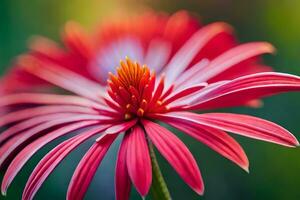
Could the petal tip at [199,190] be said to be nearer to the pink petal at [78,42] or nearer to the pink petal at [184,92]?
the pink petal at [184,92]

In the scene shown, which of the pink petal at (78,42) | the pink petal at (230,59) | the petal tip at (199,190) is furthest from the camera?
the pink petal at (78,42)

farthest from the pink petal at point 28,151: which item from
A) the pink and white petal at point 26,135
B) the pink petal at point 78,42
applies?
the pink petal at point 78,42

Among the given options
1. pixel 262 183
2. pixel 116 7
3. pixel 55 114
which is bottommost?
pixel 262 183

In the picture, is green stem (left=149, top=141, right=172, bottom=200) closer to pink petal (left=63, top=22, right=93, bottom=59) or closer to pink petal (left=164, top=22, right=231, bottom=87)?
pink petal (left=164, top=22, right=231, bottom=87)

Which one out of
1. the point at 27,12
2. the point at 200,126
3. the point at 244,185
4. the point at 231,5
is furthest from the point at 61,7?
the point at 200,126

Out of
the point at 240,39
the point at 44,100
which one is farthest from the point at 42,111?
the point at 240,39

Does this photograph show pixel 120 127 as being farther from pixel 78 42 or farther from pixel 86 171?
pixel 78 42

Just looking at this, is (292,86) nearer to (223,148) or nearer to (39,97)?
(223,148)
